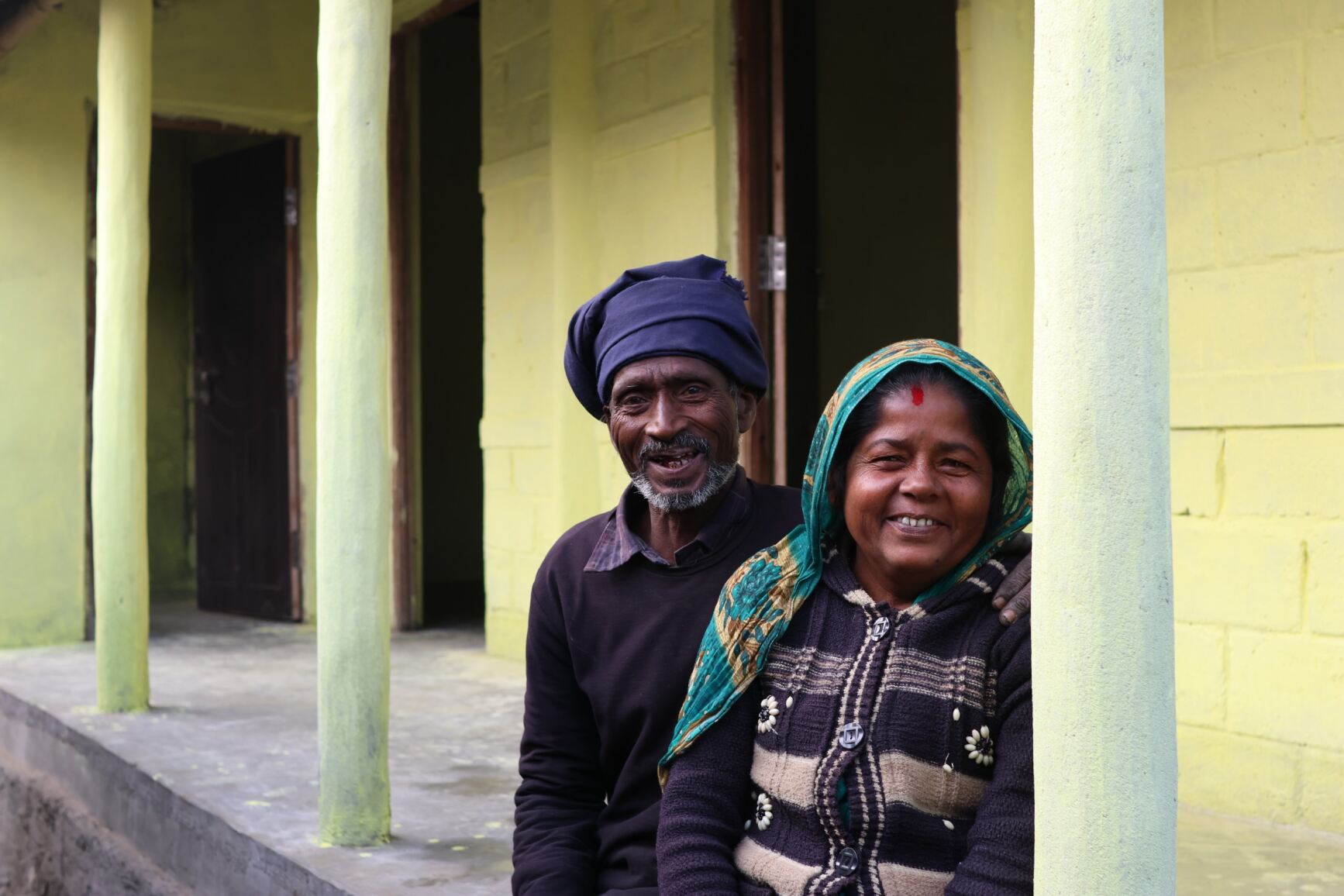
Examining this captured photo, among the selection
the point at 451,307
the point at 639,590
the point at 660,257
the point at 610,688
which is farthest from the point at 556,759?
the point at 451,307

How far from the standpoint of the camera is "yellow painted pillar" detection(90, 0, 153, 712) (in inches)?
217

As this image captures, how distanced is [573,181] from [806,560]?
4.50 meters

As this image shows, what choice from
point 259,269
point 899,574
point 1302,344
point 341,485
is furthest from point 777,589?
point 259,269

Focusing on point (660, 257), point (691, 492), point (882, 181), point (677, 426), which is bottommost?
point (691, 492)

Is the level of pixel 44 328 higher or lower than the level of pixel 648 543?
higher

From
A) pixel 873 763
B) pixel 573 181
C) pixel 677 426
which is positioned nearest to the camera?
pixel 873 763

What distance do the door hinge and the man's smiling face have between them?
3.30 metres

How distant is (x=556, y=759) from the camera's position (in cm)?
236

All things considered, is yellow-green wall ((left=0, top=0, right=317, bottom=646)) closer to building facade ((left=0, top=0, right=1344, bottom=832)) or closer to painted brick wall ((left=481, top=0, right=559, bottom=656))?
building facade ((left=0, top=0, right=1344, bottom=832))

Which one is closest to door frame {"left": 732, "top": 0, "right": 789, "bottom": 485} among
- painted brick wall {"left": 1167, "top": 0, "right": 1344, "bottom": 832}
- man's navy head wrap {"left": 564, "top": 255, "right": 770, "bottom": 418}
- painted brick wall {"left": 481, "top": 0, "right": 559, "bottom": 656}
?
painted brick wall {"left": 481, "top": 0, "right": 559, "bottom": 656}

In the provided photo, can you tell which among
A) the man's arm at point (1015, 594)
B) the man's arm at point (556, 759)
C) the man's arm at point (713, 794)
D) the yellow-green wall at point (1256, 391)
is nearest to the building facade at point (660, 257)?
the yellow-green wall at point (1256, 391)

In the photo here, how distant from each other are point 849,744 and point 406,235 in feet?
21.3

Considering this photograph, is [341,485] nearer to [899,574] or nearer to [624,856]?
[624,856]

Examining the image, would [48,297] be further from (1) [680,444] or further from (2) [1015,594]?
(2) [1015,594]
